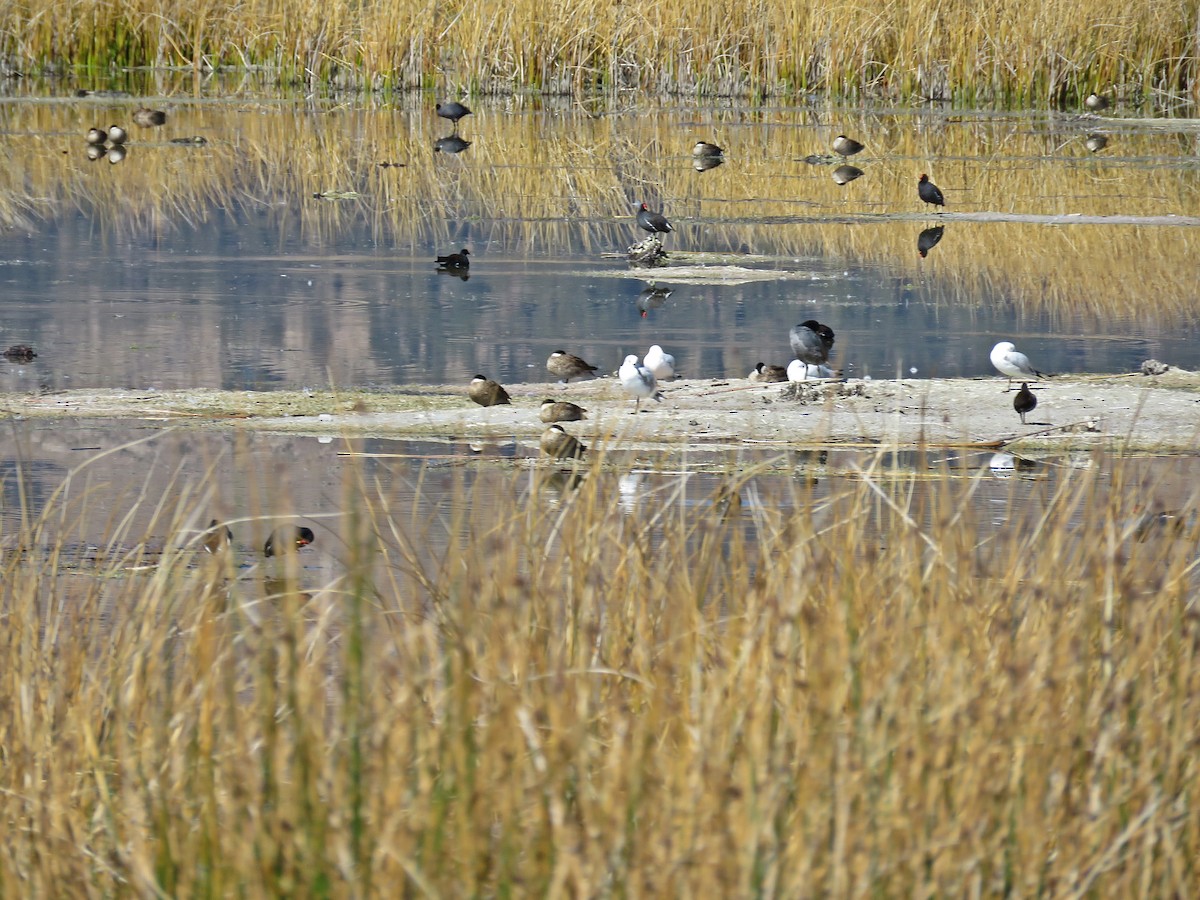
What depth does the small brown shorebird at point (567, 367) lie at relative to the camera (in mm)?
8391

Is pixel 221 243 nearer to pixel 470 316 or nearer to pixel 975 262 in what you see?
pixel 470 316

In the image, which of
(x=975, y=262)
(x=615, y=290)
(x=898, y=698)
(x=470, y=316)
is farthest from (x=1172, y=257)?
(x=898, y=698)

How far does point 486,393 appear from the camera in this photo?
778cm

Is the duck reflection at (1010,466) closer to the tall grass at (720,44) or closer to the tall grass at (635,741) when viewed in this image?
the tall grass at (635,741)

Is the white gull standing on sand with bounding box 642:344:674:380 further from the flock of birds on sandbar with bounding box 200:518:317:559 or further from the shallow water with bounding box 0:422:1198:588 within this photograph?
the flock of birds on sandbar with bounding box 200:518:317:559

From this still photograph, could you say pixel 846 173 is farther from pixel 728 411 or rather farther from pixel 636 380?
pixel 636 380

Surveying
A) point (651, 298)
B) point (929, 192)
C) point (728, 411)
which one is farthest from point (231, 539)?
point (929, 192)

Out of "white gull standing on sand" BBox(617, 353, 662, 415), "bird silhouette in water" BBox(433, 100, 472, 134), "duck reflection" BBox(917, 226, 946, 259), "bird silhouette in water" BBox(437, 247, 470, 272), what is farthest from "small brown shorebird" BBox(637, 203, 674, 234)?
"bird silhouette in water" BBox(433, 100, 472, 134)

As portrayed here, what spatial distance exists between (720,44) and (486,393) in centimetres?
1616

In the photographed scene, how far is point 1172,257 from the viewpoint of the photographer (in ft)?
41.1

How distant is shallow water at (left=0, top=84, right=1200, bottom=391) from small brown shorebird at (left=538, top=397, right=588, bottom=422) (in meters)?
1.20

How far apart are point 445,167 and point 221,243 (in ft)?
13.3

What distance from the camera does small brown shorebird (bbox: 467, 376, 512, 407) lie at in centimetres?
777

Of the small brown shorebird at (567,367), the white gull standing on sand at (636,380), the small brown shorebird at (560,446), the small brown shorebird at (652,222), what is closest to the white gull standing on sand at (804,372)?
the white gull standing on sand at (636,380)
